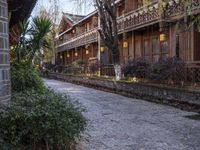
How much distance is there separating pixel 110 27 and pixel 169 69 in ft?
25.6

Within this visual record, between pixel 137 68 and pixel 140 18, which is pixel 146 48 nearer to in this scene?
pixel 140 18

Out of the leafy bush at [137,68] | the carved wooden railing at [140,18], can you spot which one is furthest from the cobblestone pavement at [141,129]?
the carved wooden railing at [140,18]

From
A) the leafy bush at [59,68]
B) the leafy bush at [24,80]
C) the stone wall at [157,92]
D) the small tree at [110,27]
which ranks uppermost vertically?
the small tree at [110,27]

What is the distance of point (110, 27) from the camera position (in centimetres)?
2144

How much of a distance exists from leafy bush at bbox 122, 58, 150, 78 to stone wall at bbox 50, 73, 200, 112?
69cm

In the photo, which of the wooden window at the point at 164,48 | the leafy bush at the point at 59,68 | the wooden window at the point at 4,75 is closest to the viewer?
the wooden window at the point at 4,75

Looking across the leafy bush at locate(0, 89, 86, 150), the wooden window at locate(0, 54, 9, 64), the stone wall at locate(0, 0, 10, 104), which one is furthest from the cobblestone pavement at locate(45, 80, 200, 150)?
the wooden window at locate(0, 54, 9, 64)

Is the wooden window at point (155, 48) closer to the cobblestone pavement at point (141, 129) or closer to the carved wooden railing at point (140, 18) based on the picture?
the carved wooden railing at point (140, 18)

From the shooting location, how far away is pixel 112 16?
20.6 m

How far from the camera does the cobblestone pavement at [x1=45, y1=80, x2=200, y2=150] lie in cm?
719

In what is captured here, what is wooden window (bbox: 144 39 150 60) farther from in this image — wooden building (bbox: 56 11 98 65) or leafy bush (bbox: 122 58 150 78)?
wooden building (bbox: 56 11 98 65)

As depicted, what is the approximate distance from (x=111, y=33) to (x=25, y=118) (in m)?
16.8

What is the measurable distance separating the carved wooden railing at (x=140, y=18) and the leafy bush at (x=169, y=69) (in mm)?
4774

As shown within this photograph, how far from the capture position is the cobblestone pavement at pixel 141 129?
7189 millimetres
